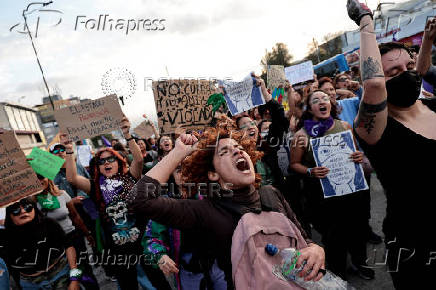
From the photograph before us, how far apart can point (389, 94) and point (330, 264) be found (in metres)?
2.01

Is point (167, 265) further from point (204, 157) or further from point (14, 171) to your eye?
point (14, 171)

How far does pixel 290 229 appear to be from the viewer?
58.0 inches

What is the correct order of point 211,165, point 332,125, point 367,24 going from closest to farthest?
point 367,24 → point 211,165 → point 332,125

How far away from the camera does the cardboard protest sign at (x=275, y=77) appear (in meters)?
4.38

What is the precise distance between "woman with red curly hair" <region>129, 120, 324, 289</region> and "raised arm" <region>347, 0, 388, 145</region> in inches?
27.9

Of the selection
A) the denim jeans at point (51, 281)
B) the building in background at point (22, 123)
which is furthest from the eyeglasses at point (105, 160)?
the building in background at point (22, 123)

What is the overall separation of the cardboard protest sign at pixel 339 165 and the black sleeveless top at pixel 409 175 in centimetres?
112

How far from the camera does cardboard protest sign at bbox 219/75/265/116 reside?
3.51 metres

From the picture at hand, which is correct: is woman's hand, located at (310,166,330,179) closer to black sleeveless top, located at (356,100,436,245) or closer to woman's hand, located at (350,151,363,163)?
woman's hand, located at (350,151,363,163)

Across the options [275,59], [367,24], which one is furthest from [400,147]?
[275,59]

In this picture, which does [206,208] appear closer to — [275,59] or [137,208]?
[137,208]

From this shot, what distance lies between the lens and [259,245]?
4.52 ft

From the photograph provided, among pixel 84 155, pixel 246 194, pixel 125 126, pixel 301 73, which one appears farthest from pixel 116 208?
pixel 84 155

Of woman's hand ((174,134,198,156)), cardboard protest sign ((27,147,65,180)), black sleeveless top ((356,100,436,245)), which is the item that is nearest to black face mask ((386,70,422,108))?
black sleeveless top ((356,100,436,245))
